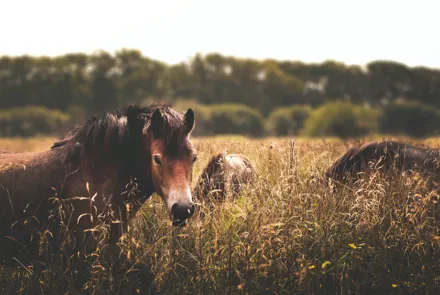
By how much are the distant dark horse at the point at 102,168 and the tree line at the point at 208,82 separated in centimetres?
1246

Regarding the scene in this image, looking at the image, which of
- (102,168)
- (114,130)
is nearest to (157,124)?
(114,130)

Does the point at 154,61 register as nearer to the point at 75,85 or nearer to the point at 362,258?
the point at 75,85

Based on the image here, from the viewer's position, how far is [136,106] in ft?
14.5

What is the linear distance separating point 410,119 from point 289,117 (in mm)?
29139

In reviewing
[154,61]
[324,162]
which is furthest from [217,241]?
[154,61]

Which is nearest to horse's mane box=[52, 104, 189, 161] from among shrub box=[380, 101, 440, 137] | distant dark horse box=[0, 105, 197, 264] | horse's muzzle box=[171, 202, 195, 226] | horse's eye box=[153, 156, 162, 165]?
distant dark horse box=[0, 105, 197, 264]

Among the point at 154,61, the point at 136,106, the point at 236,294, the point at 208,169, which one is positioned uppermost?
the point at 154,61

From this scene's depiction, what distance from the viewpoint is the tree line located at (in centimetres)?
2858

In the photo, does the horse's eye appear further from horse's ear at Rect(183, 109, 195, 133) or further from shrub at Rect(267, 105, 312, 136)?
shrub at Rect(267, 105, 312, 136)

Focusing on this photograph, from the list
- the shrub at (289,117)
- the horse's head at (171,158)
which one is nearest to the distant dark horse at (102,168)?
the horse's head at (171,158)

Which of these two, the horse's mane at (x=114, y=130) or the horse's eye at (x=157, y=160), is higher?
the horse's mane at (x=114, y=130)

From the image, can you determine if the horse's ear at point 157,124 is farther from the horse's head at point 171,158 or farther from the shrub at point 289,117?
the shrub at point 289,117

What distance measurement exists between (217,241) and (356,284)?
1435mm

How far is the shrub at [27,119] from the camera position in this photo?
21.3 metres
